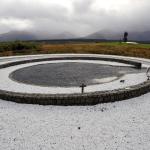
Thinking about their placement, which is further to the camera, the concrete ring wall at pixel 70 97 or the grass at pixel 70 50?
the grass at pixel 70 50

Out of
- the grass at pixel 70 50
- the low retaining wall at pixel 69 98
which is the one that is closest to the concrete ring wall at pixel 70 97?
the low retaining wall at pixel 69 98

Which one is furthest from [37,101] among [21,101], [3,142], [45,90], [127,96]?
[127,96]

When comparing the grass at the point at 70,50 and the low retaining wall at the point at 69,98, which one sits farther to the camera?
the grass at the point at 70,50

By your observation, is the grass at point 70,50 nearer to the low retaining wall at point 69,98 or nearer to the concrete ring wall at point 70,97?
the concrete ring wall at point 70,97

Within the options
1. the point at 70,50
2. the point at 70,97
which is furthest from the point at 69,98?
the point at 70,50

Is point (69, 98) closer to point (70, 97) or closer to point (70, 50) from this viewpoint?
point (70, 97)

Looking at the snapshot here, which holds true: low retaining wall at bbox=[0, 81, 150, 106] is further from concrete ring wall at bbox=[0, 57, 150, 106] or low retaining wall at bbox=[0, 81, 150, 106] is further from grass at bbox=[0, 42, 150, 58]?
grass at bbox=[0, 42, 150, 58]

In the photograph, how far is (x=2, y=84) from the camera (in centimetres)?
1156

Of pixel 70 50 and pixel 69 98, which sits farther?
pixel 70 50

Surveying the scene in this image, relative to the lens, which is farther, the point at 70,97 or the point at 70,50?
the point at 70,50

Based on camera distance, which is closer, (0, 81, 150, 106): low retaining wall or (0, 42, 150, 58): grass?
(0, 81, 150, 106): low retaining wall

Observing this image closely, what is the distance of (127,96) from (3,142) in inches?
208

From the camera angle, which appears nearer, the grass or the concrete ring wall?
the concrete ring wall

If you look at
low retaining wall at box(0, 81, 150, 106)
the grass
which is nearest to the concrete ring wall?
low retaining wall at box(0, 81, 150, 106)
